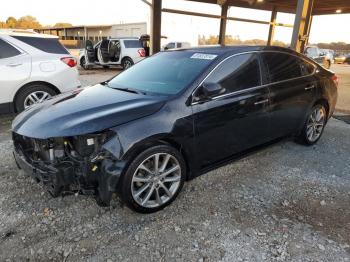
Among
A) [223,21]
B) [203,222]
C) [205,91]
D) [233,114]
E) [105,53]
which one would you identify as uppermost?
[223,21]

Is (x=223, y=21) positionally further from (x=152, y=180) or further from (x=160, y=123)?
(x=152, y=180)

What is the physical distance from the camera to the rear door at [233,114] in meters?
3.20

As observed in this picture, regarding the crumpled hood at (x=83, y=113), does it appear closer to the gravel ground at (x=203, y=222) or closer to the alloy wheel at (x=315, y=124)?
the gravel ground at (x=203, y=222)

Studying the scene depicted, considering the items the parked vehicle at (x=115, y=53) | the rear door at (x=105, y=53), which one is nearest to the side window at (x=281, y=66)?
the parked vehicle at (x=115, y=53)

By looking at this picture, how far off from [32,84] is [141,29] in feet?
89.2

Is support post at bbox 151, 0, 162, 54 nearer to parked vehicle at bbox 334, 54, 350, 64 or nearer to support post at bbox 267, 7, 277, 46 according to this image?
support post at bbox 267, 7, 277, 46

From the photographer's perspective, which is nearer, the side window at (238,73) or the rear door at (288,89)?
the side window at (238,73)

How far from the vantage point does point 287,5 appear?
51.1 ft

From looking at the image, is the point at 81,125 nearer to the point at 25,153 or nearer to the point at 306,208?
the point at 25,153

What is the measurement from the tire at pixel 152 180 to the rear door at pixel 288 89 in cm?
160

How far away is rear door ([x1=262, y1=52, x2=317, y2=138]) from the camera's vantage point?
3916 mm

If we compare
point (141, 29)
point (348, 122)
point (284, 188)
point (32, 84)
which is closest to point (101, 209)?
point (284, 188)

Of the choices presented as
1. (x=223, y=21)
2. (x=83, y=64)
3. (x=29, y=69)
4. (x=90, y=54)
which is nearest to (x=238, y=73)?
(x=29, y=69)

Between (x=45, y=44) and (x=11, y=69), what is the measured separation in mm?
852
